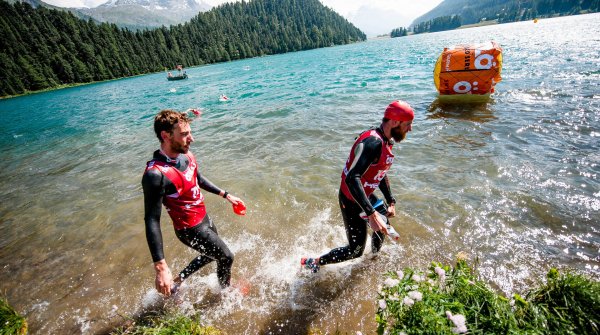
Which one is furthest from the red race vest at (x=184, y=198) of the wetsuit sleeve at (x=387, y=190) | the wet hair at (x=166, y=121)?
the wetsuit sleeve at (x=387, y=190)

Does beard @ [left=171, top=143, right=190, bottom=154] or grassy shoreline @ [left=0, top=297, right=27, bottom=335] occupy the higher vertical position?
beard @ [left=171, top=143, right=190, bottom=154]

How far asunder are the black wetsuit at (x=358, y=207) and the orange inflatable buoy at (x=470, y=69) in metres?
12.3

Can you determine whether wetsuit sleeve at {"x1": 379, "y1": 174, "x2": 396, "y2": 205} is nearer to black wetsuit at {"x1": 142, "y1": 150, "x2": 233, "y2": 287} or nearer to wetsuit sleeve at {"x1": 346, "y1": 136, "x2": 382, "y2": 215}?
wetsuit sleeve at {"x1": 346, "y1": 136, "x2": 382, "y2": 215}

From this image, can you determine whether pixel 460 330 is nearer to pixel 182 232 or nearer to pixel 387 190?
pixel 387 190

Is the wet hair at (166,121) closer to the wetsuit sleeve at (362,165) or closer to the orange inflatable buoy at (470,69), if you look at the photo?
the wetsuit sleeve at (362,165)

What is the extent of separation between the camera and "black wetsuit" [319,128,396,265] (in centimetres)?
374

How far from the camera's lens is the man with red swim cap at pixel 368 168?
372 centimetres

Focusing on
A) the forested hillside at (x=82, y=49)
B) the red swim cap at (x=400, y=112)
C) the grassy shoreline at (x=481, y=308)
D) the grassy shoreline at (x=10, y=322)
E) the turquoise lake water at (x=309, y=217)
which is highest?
the forested hillside at (x=82, y=49)

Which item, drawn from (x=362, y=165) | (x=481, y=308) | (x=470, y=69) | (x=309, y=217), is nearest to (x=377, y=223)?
(x=362, y=165)

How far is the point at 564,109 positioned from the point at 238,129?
15.4 m

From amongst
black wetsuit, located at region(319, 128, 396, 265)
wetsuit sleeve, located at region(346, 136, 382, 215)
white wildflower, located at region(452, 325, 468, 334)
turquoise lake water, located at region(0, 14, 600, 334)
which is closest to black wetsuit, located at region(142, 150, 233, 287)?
turquoise lake water, located at region(0, 14, 600, 334)

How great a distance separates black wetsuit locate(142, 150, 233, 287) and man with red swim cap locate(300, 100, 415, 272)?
5.74 ft

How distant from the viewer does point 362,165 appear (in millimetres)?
3781

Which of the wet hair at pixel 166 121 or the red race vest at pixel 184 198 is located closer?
the wet hair at pixel 166 121
